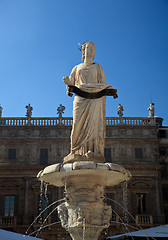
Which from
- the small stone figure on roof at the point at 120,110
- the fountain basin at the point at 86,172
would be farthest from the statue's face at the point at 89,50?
the small stone figure on roof at the point at 120,110

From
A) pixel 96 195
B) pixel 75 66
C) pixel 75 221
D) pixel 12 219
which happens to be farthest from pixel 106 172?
pixel 12 219

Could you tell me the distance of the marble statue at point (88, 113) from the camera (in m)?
9.33

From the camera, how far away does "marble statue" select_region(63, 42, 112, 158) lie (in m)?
9.33

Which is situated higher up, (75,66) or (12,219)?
(75,66)

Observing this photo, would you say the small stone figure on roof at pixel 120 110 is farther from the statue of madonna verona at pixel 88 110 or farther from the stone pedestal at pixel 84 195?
the stone pedestal at pixel 84 195

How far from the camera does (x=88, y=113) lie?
9.55 metres

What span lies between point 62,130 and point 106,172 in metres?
23.6

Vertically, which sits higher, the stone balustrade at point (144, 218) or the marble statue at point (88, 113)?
the marble statue at point (88, 113)

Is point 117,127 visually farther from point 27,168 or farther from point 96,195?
point 96,195

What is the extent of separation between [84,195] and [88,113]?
216cm

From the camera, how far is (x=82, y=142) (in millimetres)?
9367

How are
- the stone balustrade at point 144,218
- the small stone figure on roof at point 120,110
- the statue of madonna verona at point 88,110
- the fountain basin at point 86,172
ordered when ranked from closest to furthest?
1. the fountain basin at point 86,172
2. the statue of madonna verona at point 88,110
3. the stone balustrade at point 144,218
4. the small stone figure on roof at point 120,110

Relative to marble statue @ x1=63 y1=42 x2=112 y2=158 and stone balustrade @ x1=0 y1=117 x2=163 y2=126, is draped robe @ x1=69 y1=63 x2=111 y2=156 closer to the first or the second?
marble statue @ x1=63 y1=42 x2=112 y2=158

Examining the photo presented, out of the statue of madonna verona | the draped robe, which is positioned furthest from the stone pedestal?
the draped robe
